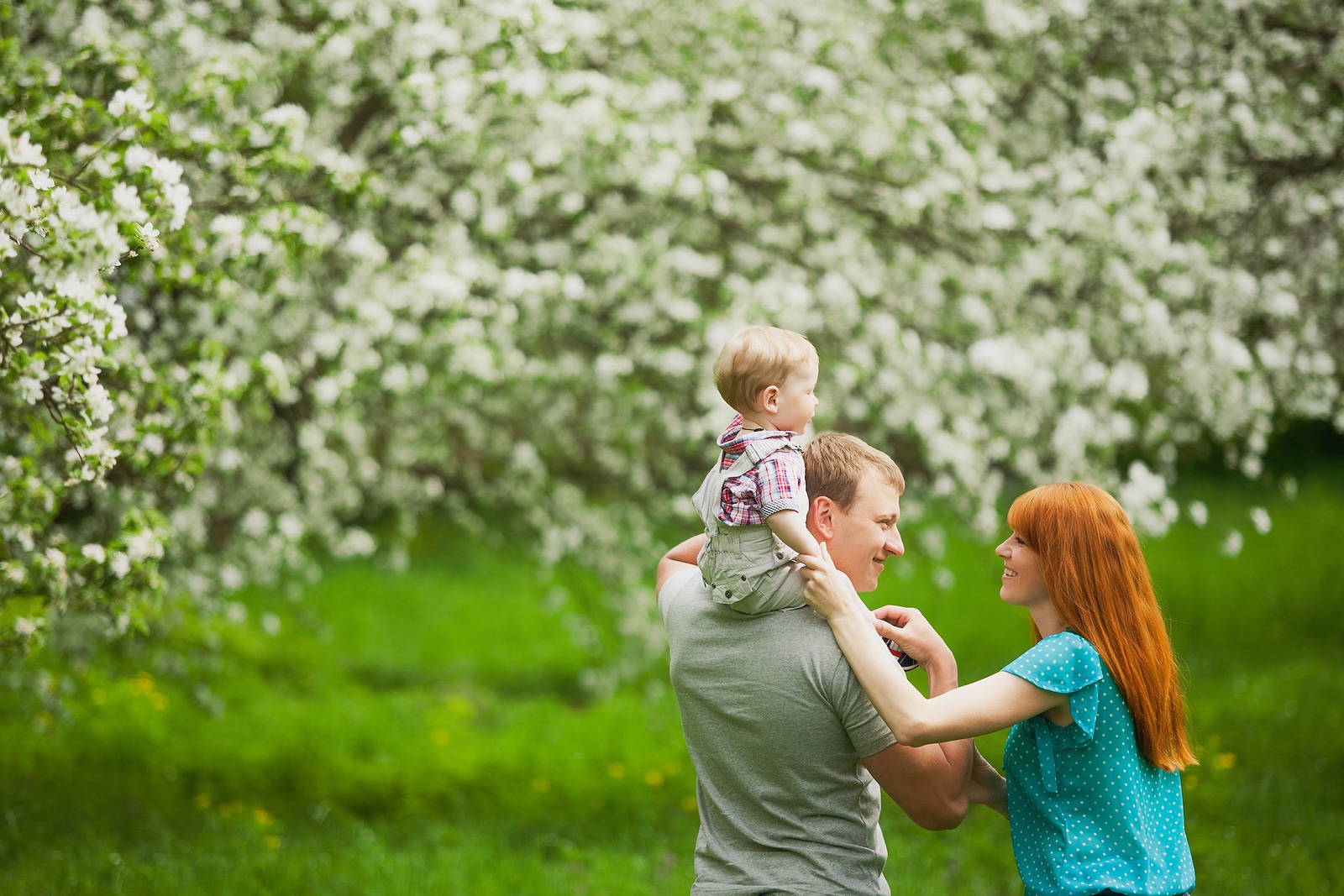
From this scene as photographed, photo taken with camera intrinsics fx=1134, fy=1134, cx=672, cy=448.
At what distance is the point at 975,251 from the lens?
5.97 meters

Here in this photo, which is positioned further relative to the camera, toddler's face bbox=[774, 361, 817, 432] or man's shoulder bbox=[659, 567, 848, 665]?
toddler's face bbox=[774, 361, 817, 432]

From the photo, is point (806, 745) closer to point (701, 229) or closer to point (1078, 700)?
point (1078, 700)

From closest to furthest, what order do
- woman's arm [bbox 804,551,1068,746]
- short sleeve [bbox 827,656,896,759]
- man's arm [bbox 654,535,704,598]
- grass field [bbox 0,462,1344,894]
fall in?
woman's arm [bbox 804,551,1068,746]
short sleeve [bbox 827,656,896,759]
man's arm [bbox 654,535,704,598]
grass field [bbox 0,462,1344,894]

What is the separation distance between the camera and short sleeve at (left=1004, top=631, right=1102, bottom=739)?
251 centimetres

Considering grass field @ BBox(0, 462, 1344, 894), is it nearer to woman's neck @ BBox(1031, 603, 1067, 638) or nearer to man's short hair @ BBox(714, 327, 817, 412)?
woman's neck @ BBox(1031, 603, 1067, 638)

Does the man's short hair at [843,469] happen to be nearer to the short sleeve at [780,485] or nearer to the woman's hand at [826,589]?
the short sleeve at [780,485]

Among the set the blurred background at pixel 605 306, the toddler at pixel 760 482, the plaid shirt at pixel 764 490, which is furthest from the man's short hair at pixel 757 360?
the blurred background at pixel 605 306

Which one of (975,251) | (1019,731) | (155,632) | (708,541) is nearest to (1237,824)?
(975,251)

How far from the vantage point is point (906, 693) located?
Answer: 237cm

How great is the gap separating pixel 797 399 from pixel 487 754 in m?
5.77

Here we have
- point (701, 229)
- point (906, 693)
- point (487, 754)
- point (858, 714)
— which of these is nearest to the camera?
point (906, 693)

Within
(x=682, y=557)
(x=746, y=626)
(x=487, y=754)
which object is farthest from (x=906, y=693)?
(x=487, y=754)

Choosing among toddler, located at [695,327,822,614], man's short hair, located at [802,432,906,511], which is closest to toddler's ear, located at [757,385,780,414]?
toddler, located at [695,327,822,614]

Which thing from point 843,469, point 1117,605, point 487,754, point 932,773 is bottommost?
point 487,754
